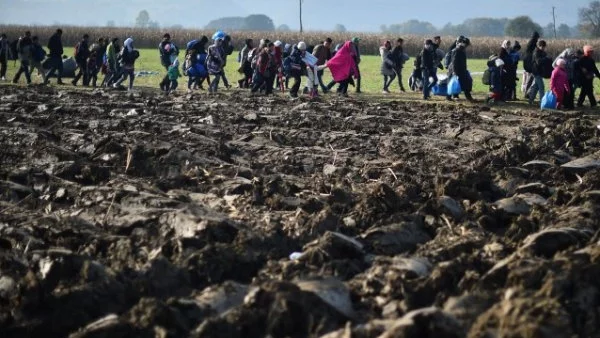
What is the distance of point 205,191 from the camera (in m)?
9.08

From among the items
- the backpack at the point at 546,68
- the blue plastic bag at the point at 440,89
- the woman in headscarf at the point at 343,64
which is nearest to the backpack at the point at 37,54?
the woman in headscarf at the point at 343,64

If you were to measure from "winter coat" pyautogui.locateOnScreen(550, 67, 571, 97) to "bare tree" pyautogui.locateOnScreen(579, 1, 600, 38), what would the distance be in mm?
94636

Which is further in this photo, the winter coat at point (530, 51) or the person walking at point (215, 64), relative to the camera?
the person walking at point (215, 64)

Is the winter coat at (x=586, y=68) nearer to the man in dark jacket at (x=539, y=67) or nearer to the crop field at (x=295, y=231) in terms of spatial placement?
the man in dark jacket at (x=539, y=67)

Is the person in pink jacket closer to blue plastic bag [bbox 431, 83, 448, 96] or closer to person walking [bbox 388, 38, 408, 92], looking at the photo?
blue plastic bag [bbox 431, 83, 448, 96]

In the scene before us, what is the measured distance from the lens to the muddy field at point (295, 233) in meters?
5.45

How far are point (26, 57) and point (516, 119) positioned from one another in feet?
45.7

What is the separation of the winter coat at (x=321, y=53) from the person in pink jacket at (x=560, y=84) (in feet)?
19.9

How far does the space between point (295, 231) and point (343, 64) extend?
13929 mm

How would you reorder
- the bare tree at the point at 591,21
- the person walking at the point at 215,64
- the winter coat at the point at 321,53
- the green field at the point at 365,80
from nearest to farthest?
the person walking at the point at 215,64 → the winter coat at the point at 321,53 → the green field at the point at 365,80 → the bare tree at the point at 591,21

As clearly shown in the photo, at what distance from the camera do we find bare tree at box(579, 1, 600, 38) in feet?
358

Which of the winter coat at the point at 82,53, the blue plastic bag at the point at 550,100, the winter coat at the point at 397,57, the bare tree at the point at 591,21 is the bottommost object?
the blue plastic bag at the point at 550,100

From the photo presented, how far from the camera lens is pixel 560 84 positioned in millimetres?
18547

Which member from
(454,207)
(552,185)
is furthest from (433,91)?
(454,207)
